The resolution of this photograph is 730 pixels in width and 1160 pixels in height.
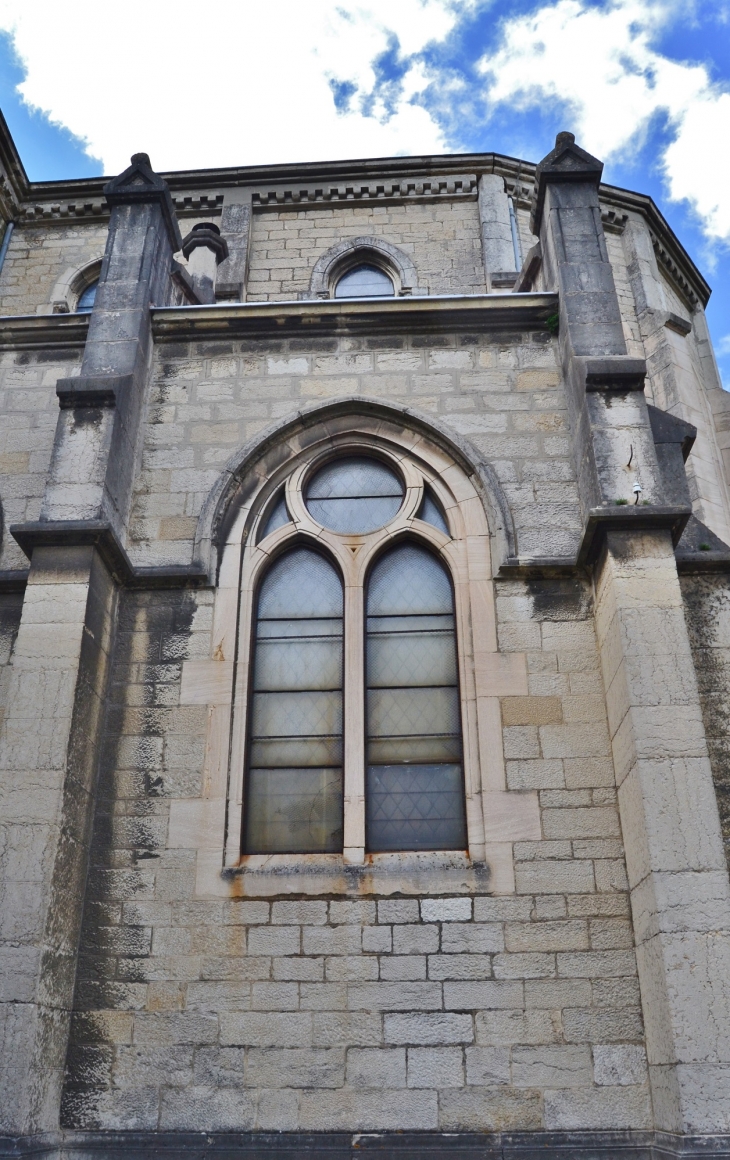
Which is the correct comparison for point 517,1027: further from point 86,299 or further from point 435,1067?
point 86,299

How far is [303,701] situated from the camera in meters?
6.52

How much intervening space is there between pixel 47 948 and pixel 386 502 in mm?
3859

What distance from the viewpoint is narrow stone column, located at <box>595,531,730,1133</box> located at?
4.71 metres

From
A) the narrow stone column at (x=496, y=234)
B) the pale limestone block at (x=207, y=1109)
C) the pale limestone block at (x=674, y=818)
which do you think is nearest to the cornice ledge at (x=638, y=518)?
A: the pale limestone block at (x=674, y=818)

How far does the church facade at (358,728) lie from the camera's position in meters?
5.18

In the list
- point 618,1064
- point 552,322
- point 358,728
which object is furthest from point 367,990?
point 552,322

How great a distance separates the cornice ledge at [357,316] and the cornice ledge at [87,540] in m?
2.29

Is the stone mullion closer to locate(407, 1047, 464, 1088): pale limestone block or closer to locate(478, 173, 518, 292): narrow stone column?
locate(407, 1047, 464, 1088): pale limestone block

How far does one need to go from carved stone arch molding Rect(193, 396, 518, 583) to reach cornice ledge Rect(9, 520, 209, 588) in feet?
1.43

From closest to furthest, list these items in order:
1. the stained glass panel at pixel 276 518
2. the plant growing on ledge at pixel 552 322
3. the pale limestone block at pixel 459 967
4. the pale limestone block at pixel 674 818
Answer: the pale limestone block at pixel 674 818 < the pale limestone block at pixel 459 967 < the stained glass panel at pixel 276 518 < the plant growing on ledge at pixel 552 322

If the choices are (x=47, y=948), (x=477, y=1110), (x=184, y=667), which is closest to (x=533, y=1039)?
(x=477, y=1110)

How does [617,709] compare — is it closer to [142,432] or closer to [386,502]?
[386,502]

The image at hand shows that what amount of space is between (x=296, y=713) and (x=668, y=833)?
101 inches

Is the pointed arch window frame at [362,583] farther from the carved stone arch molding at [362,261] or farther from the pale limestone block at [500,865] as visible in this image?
the carved stone arch molding at [362,261]
